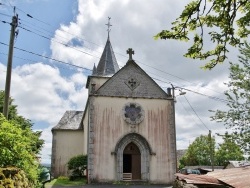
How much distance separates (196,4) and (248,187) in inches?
153

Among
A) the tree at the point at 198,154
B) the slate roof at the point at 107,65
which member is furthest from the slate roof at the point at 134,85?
the tree at the point at 198,154

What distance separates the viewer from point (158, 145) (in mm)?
27422

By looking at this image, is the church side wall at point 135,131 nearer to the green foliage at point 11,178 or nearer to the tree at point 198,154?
the green foliage at point 11,178

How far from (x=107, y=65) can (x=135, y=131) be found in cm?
1166

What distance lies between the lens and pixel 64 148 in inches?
1403

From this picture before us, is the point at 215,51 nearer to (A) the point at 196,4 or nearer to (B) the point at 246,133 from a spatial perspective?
(A) the point at 196,4

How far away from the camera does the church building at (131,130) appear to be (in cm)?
2623

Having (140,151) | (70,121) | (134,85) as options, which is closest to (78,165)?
(140,151)

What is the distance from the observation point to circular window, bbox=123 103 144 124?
27.3m

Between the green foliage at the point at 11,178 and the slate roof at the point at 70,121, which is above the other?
the slate roof at the point at 70,121

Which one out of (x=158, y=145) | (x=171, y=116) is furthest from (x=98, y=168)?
(x=171, y=116)

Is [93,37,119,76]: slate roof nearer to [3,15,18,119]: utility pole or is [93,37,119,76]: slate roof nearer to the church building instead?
the church building

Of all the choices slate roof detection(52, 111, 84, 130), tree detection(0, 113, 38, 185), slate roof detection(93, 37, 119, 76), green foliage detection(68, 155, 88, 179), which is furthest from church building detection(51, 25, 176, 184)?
tree detection(0, 113, 38, 185)

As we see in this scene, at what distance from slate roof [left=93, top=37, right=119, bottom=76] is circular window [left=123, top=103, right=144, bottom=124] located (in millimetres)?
9256
